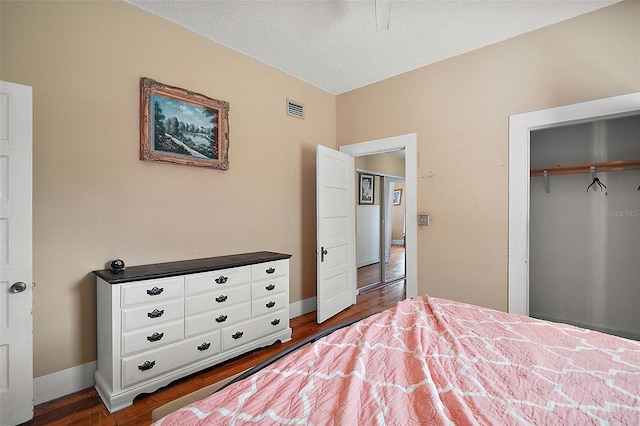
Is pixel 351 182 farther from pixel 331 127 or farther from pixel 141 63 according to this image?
pixel 141 63

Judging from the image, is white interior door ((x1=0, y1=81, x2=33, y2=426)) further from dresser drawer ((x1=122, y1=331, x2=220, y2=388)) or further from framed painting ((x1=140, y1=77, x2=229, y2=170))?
framed painting ((x1=140, y1=77, x2=229, y2=170))

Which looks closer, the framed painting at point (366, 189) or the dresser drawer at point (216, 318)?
the dresser drawer at point (216, 318)

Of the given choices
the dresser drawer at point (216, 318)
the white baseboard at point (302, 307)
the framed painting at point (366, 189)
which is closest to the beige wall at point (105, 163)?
the dresser drawer at point (216, 318)

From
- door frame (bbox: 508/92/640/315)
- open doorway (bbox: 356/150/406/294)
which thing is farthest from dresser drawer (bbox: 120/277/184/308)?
open doorway (bbox: 356/150/406/294)

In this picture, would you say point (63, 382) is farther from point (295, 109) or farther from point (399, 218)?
point (399, 218)

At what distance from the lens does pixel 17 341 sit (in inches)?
70.7

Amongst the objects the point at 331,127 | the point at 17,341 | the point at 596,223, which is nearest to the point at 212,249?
the point at 17,341

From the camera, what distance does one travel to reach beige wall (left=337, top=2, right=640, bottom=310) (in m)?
2.38

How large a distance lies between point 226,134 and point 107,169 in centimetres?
107

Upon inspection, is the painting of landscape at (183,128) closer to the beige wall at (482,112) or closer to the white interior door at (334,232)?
the white interior door at (334,232)

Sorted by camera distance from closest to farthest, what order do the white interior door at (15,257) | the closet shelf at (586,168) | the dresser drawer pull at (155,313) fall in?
the white interior door at (15,257), the dresser drawer pull at (155,313), the closet shelf at (586,168)

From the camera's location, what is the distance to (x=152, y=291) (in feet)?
6.88

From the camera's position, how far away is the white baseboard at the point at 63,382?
6.54 feet

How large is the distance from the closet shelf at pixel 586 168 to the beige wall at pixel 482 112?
2.69ft
